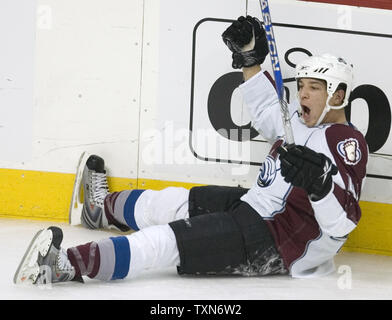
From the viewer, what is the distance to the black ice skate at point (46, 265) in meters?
2.46

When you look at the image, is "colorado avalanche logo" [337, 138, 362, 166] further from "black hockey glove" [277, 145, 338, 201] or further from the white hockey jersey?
"black hockey glove" [277, 145, 338, 201]

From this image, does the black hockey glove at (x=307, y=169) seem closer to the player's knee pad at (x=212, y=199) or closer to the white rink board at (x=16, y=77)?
the player's knee pad at (x=212, y=199)

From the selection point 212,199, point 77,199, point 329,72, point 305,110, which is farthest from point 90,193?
point 329,72

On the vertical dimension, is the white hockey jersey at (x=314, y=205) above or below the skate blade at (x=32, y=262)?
above

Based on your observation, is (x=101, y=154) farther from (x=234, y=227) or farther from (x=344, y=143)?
(x=344, y=143)

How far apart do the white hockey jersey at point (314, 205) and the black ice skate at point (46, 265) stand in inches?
30.3

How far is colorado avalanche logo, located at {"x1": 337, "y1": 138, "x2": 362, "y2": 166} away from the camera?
2.72 metres

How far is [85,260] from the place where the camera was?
99.0 inches

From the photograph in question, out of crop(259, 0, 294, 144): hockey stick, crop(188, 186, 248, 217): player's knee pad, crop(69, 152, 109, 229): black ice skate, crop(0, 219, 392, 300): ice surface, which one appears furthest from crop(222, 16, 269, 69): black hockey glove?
crop(0, 219, 392, 300): ice surface

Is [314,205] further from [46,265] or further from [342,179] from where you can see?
[46,265]

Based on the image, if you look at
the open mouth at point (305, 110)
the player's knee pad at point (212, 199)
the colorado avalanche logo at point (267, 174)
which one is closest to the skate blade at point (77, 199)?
the player's knee pad at point (212, 199)

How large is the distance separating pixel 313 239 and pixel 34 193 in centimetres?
145

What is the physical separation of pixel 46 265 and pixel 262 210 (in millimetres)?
841
